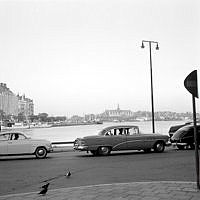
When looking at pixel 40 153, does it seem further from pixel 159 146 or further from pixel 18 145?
pixel 159 146

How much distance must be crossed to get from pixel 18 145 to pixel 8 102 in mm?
125108

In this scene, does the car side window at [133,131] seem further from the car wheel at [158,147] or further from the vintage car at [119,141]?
the car wheel at [158,147]

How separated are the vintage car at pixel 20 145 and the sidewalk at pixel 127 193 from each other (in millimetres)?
9731

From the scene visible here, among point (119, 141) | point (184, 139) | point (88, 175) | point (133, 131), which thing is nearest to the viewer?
point (88, 175)

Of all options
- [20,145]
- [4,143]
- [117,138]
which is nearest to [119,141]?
[117,138]

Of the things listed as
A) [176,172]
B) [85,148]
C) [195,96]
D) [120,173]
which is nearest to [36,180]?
[120,173]

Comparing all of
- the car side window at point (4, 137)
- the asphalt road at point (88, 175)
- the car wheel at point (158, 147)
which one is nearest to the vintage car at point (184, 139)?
the car wheel at point (158, 147)

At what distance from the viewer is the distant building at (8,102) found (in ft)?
438

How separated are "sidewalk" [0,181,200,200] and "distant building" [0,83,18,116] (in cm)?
12610

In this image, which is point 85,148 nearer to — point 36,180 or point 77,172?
point 77,172

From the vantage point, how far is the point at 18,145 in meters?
17.8

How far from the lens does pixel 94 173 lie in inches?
→ 454

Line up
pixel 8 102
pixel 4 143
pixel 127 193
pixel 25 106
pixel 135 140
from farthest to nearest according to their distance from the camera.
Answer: pixel 25 106 < pixel 8 102 < pixel 135 140 < pixel 4 143 < pixel 127 193

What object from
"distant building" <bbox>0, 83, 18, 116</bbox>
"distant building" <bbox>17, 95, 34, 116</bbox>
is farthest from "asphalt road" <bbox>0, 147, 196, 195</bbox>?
"distant building" <bbox>17, 95, 34, 116</bbox>
